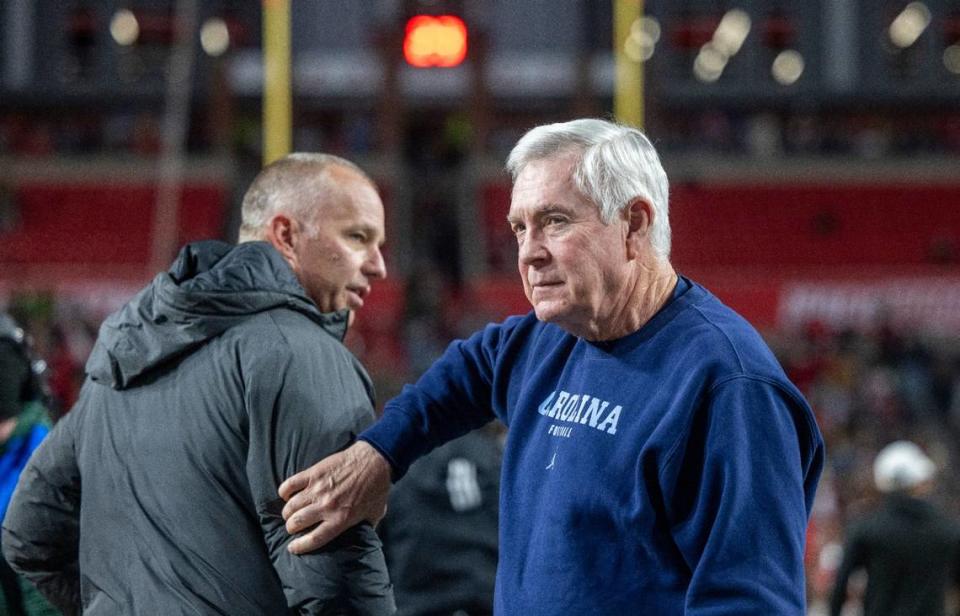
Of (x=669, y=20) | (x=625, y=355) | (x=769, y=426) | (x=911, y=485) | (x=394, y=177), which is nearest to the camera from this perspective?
(x=769, y=426)

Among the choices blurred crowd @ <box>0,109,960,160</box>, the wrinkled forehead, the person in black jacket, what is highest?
blurred crowd @ <box>0,109,960,160</box>

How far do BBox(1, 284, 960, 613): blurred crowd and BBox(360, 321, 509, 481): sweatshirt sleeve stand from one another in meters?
9.74

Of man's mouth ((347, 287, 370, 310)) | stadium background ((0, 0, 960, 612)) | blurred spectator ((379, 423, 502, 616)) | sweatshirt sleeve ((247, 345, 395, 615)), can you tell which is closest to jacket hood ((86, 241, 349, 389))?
sweatshirt sleeve ((247, 345, 395, 615))

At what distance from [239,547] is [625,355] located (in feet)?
2.66

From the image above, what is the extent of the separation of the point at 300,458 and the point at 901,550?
376 cm

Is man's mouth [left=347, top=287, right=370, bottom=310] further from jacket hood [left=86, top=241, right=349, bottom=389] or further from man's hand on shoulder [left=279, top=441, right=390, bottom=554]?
man's hand on shoulder [left=279, top=441, right=390, bottom=554]

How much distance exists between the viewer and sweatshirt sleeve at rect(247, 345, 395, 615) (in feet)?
7.93

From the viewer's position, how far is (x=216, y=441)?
2.51m

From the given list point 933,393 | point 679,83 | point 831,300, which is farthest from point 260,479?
point 679,83

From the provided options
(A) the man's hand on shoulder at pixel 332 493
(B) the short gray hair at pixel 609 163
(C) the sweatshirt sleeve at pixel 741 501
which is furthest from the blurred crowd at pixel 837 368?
(C) the sweatshirt sleeve at pixel 741 501

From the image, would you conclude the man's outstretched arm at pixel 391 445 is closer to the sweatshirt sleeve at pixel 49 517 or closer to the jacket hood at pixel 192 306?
the jacket hood at pixel 192 306

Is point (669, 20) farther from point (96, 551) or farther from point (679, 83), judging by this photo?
point (96, 551)

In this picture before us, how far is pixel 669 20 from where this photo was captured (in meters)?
27.3

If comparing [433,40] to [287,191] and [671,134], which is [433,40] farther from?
[671,134]
